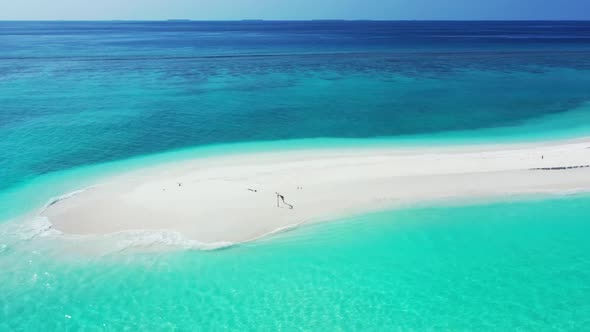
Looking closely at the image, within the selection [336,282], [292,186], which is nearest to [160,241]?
[336,282]

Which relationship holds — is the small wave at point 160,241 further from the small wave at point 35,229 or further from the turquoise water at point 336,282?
the small wave at point 35,229

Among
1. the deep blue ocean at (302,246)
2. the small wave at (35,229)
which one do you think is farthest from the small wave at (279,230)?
the small wave at (35,229)

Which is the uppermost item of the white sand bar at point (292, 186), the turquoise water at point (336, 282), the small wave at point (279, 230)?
the white sand bar at point (292, 186)

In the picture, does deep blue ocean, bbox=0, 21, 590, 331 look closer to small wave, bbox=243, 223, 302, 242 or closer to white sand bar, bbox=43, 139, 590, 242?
small wave, bbox=243, 223, 302, 242

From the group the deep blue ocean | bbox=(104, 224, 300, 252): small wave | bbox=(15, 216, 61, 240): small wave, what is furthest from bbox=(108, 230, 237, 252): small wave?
bbox=(15, 216, 61, 240): small wave

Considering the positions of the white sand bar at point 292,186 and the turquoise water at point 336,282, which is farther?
the white sand bar at point 292,186

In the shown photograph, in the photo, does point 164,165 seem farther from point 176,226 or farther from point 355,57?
point 355,57
